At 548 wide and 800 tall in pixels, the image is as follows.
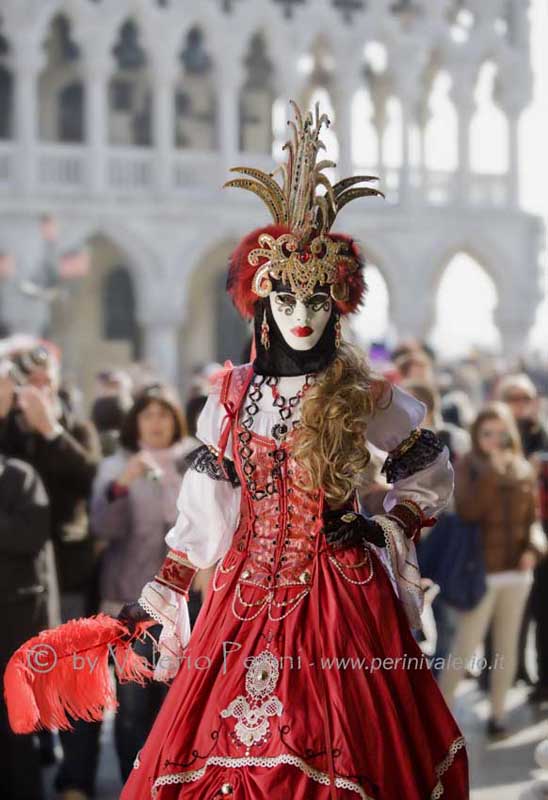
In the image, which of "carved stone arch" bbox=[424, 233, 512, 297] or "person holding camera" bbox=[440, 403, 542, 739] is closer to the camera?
"person holding camera" bbox=[440, 403, 542, 739]

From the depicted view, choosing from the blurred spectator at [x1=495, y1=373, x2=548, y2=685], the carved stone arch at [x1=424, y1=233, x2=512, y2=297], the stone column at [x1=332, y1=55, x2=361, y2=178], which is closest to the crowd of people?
the blurred spectator at [x1=495, y1=373, x2=548, y2=685]

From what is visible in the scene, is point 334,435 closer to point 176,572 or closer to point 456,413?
point 176,572

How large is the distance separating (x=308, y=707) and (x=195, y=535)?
64cm

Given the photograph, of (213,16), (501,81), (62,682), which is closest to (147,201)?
(213,16)

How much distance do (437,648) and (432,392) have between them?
4.85 feet

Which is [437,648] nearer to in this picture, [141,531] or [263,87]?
[141,531]

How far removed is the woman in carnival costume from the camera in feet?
11.6

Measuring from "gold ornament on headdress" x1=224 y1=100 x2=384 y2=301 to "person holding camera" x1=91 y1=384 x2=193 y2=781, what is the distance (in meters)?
2.01

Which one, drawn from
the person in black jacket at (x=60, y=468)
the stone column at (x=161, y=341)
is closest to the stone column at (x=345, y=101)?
the stone column at (x=161, y=341)

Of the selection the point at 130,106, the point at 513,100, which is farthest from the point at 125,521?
the point at 513,100

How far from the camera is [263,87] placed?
2747 cm

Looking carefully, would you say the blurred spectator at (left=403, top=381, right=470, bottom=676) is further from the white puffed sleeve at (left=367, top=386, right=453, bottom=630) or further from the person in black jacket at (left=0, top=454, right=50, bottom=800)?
the white puffed sleeve at (left=367, top=386, right=453, bottom=630)

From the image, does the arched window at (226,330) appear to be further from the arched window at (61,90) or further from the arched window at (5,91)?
the arched window at (5,91)

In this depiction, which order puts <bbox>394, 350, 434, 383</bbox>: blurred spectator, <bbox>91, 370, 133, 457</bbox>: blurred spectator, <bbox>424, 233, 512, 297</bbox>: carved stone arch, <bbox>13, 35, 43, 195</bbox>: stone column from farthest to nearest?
<bbox>424, 233, 512, 297</bbox>: carved stone arch
<bbox>13, 35, 43, 195</bbox>: stone column
<bbox>394, 350, 434, 383</bbox>: blurred spectator
<bbox>91, 370, 133, 457</bbox>: blurred spectator
